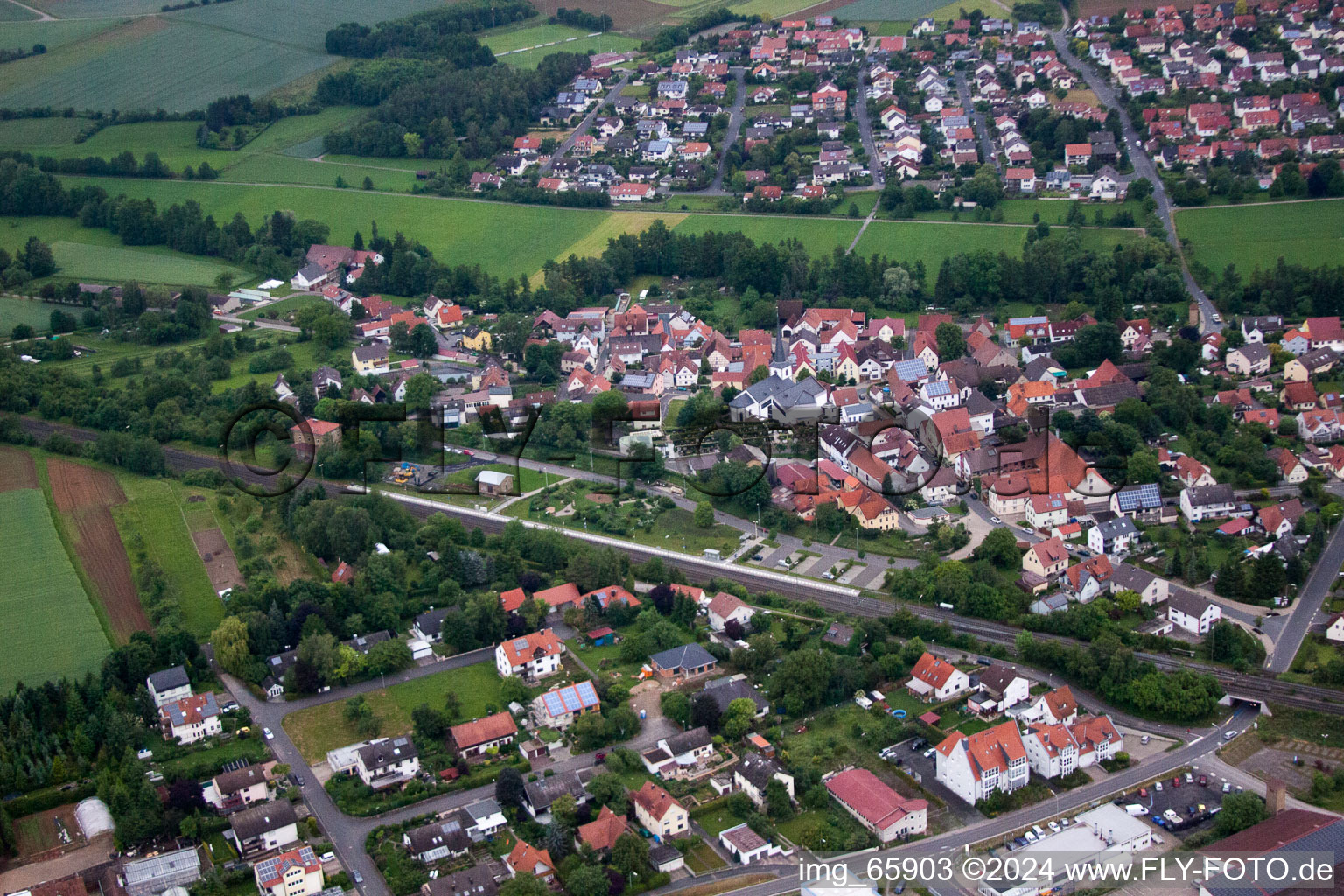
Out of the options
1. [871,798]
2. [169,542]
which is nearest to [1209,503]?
[871,798]

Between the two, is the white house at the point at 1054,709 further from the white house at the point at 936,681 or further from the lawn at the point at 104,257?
the lawn at the point at 104,257

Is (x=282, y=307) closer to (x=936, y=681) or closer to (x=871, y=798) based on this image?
(x=936, y=681)

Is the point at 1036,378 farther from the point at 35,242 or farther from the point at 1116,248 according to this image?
the point at 35,242

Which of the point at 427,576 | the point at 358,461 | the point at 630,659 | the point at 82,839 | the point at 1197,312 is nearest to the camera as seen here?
the point at 82,839

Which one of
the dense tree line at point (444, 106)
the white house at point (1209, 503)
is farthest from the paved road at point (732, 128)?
the white house at point (1209, 503)

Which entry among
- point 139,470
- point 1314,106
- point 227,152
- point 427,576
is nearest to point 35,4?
point 227,152
